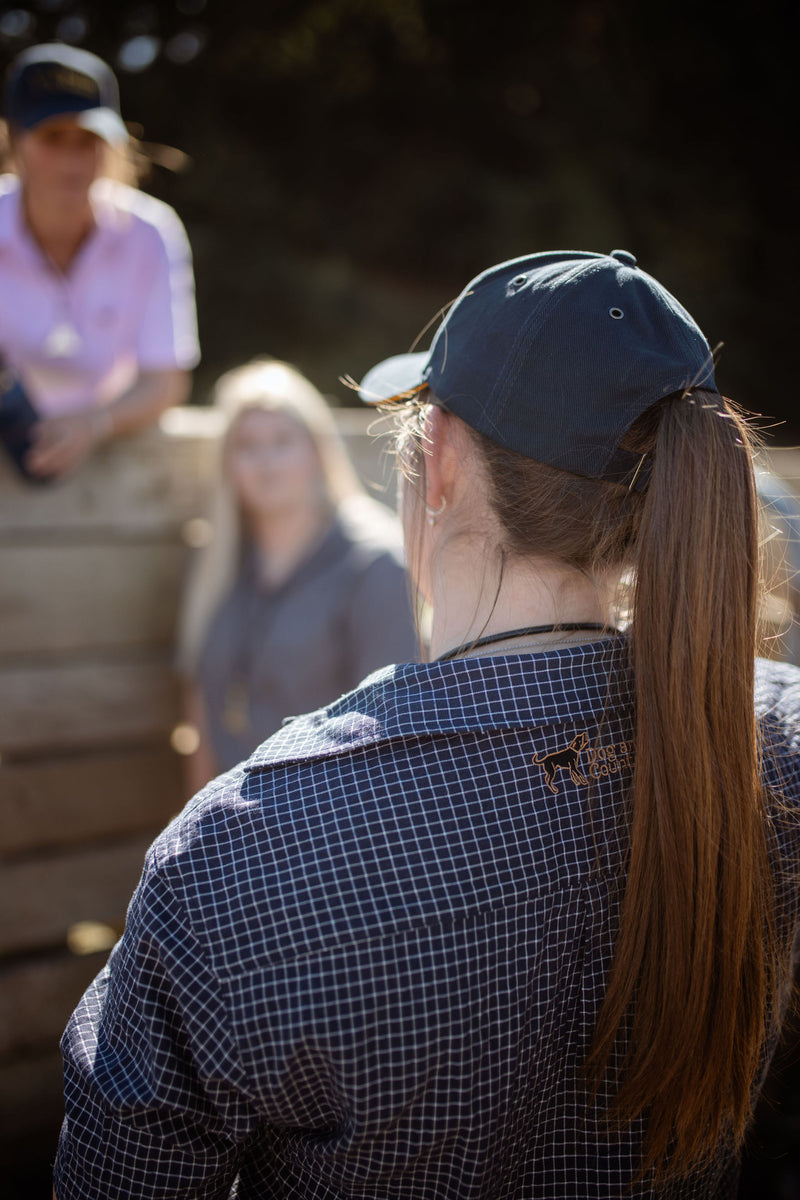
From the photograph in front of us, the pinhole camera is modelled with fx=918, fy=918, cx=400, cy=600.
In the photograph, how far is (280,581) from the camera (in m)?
2.53

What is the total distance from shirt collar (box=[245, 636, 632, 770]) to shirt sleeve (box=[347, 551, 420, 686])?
3.67ft

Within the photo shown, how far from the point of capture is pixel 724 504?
898 mm

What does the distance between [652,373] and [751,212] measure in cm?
1252

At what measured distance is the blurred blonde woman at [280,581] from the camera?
2.27 meters

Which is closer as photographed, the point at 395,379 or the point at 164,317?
the point at 395,379

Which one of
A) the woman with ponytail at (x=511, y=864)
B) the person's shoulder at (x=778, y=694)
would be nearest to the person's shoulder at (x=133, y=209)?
the woman with ponytail at (x=511, y=864)

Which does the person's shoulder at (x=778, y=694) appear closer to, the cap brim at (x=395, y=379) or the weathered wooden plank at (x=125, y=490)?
the cap brim at (x=395, y=379)

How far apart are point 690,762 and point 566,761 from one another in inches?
4.6

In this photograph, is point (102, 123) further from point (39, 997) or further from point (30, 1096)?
point (30, 1096)

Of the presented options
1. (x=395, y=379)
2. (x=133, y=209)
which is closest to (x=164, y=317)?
(x=133, y=209)

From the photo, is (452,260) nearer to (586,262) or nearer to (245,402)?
(245,402)

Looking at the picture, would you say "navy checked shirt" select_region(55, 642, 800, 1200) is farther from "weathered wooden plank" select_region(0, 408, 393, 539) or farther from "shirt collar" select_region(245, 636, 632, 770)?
"weathered wooden plank" select_region(0, 408, 393, 539)

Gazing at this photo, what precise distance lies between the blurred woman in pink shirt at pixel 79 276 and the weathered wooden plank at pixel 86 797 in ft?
2.56

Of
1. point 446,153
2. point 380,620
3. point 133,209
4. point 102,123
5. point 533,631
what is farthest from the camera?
point 446,153
